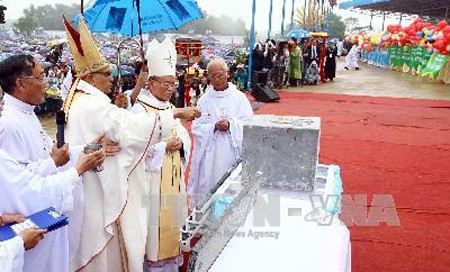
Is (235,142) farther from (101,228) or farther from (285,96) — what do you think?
(285,96)

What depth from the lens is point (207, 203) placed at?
6.07 ft

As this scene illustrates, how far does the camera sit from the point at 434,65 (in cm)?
1831

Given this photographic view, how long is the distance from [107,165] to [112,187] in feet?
0.45

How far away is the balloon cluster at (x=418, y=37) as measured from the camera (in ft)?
52.0

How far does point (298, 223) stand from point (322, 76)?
16.0m

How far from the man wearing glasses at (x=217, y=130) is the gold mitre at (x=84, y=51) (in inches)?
57.0

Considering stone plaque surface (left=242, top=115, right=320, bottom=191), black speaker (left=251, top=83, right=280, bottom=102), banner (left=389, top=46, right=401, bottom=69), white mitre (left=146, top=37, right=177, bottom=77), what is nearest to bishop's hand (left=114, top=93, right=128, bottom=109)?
white mitre (left=146, top=37, right=177, bottom=77)

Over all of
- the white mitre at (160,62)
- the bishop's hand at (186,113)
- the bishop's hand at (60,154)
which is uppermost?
the white mitre at (160,62)

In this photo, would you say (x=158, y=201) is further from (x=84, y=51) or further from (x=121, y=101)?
(x=84, y=51)

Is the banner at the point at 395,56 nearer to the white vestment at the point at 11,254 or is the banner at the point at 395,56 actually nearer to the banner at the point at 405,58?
the banner at the point at 405,58

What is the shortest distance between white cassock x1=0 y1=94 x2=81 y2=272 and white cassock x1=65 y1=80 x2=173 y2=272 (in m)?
0.24

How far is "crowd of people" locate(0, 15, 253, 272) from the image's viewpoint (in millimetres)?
2041

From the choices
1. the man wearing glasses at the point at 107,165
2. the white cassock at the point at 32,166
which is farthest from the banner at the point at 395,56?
the white cassock at the point at 32,166

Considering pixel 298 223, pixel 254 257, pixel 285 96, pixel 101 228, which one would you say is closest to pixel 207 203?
pixel 254 257
